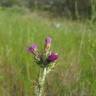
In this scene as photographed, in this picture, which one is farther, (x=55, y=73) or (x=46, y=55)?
(x=55, y=73)

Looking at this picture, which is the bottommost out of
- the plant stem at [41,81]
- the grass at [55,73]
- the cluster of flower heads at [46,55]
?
the grass at [55,73]

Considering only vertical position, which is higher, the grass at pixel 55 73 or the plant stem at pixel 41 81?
the plant stem at pixel 41 81

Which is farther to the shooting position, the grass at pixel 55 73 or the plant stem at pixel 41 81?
the grass at pixel 55 73

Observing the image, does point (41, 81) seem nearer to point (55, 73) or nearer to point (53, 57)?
point (53, 57)

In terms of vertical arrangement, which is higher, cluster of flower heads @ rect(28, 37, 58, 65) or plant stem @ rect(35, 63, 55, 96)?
cluster of flower heads @ rect(28, 37, 58, 65)

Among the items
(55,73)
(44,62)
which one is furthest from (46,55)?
(55,73)

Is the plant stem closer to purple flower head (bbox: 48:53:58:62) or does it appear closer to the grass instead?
purple flower head (bbox: 48:53:58:62)

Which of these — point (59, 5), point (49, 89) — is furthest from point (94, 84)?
point (59, 5)

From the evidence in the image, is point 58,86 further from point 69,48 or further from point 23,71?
point 69,48

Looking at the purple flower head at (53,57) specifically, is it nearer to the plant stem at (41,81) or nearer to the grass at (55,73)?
the plant stem at (41,81)

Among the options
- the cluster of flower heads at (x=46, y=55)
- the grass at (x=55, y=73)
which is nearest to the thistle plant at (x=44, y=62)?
the cluster of flower heads at (x=46, y=55)

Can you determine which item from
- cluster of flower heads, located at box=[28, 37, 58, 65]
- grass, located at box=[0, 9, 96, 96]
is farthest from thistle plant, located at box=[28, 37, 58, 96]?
grass, located at box=[0, 9, 96, 96]
